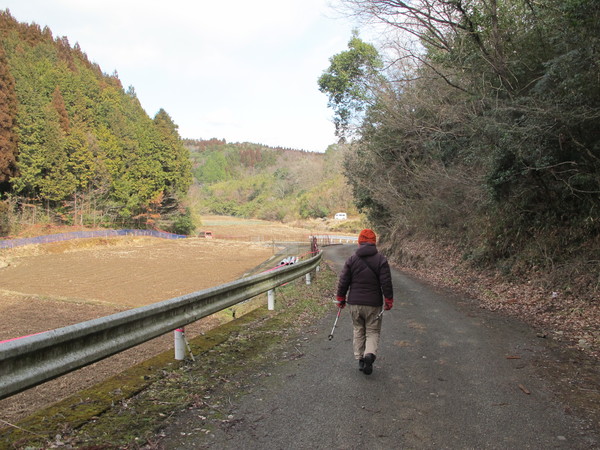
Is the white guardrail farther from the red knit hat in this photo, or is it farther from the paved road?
the red knit hat

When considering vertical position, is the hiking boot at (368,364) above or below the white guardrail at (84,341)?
below

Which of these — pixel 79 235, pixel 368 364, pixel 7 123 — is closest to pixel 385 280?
pixel 368 364

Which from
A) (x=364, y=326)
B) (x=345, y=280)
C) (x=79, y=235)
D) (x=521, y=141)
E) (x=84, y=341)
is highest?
(x=521, y=141)

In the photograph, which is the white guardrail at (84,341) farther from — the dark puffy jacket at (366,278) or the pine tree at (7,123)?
the pine tree at (7,123)

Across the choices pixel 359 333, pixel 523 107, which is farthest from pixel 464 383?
pixel 523 107

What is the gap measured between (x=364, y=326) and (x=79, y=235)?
2015 inches

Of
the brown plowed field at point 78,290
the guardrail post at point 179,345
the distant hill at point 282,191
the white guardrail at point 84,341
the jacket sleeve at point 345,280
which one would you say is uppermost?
the distant hill at point 282,191

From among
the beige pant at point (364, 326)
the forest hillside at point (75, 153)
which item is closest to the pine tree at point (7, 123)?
the forest hillside at point (75, 153)

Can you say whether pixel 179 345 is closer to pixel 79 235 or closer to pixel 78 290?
pixel 78 290

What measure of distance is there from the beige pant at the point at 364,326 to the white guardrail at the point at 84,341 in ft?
6.55

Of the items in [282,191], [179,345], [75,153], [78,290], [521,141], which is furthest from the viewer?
[282,191]

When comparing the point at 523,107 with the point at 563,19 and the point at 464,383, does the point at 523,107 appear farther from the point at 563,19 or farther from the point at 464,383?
the point at 464,383

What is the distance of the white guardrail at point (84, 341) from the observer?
2.79 m

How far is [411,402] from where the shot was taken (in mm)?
3914
